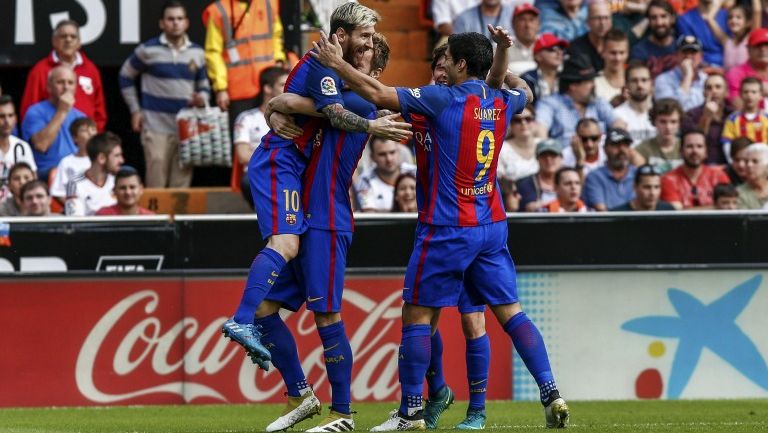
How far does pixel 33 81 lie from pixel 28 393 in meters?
3.58

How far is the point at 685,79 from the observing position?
575 inches

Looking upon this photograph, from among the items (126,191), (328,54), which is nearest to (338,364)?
(328,54)

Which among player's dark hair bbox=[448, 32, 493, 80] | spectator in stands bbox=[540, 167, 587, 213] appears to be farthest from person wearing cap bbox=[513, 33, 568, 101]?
player's dark hair bbox=[448, 32, 493, 80]

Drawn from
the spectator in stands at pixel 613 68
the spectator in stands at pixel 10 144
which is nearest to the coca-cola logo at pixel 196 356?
the spectator in stands at pixel 10 144

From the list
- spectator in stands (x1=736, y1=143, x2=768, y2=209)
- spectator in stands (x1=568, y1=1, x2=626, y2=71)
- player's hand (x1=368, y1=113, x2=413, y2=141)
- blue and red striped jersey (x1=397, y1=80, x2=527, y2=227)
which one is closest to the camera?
player's hand (x1=368, y1=113, x2=413, y2=141)

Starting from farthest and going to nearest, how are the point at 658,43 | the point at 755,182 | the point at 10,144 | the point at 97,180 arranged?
1. the point at 658,43
2. the point at 755,182
3. the point at 10,144
4. the point at 97,180

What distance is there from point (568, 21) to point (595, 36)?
0.36m

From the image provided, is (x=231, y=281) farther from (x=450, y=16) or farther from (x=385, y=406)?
(x=450, y=16)

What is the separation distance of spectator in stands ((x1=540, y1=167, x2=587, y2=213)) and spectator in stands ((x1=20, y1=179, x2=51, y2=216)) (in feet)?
13.4

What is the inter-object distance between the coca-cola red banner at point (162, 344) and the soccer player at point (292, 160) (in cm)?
304

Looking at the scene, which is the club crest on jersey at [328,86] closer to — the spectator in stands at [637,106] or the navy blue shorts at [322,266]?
the navy blue shorts at [322,266]

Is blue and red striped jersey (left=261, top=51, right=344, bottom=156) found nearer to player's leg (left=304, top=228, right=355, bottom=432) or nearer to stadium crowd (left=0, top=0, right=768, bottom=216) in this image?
player's leg (left=304, top=228, right=355, bottom=432)

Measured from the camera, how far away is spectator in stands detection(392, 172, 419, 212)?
1201cm

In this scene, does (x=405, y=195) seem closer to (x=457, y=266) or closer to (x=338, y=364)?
(x=338, y=364)
